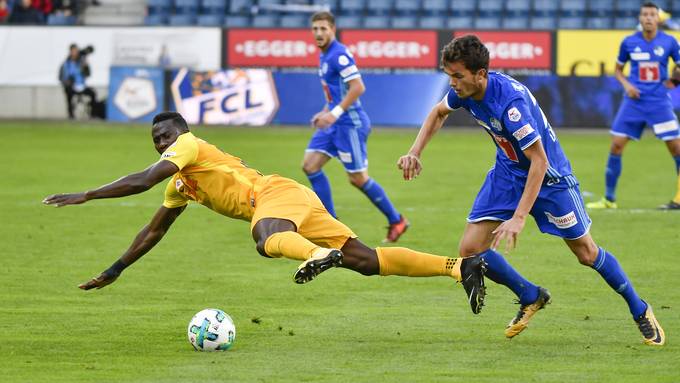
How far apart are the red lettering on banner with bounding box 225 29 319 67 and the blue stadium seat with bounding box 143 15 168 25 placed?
3.24 m

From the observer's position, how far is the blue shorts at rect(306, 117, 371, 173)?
12656mm

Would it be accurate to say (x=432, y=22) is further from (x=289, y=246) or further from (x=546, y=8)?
(x=289, y=246)

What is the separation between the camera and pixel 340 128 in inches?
505

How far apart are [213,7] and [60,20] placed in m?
→ 4.05

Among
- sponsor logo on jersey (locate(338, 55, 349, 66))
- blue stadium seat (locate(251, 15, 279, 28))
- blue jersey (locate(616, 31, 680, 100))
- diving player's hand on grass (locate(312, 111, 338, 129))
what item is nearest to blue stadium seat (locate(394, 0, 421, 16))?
blue stadium seat (locate(251, 15, 279, 28))

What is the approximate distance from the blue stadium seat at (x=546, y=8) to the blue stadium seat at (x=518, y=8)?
21 centimetres

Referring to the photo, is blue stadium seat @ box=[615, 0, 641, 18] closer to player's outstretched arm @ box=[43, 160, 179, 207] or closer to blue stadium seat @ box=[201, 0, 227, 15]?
blue stadium seat @ box=[201, 0, 227, 15]

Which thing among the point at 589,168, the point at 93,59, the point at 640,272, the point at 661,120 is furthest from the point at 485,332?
the point at 93,59

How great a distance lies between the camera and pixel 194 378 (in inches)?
255

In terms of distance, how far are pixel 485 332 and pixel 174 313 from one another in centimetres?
212

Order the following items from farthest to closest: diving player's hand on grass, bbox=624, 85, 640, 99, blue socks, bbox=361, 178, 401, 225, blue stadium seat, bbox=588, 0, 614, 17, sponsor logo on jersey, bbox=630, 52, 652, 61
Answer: blue stadium seat, bbox=588, 0, 614, 17 → sponsor logo on jersey, bbox=630, 52, 652, 61 → diving player's hand on grass, bbox=624, 85, 640, 99 → blue socks, bbox=361, 178, 401, 225

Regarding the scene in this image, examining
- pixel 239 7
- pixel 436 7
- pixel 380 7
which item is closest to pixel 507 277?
pixel 436 7

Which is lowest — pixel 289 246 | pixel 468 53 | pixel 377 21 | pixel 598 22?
pixel 289 246

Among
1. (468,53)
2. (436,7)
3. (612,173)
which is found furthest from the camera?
(436,7)
